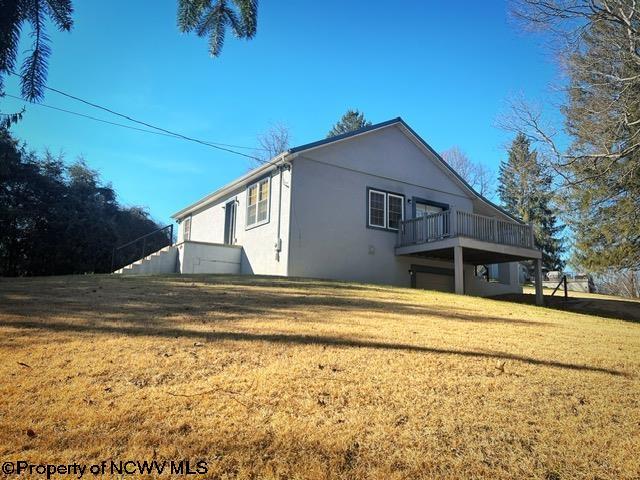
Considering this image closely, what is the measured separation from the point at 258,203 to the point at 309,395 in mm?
13247

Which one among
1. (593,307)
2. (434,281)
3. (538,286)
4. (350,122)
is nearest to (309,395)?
(434,281)

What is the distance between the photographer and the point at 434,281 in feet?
58.0

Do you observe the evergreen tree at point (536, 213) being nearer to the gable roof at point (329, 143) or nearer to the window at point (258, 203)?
the gable roof at point (329, 143)

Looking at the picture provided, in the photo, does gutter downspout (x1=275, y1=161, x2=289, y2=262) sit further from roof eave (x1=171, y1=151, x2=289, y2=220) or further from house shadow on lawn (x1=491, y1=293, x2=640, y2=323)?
house shadow on lawn (x1=491, y1=293, x2=640, y2=323)

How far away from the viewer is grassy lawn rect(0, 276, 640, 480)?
9.87 ft

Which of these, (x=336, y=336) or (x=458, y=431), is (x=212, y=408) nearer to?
(x=458, y=431)

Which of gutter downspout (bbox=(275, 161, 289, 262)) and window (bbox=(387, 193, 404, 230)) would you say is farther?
window (bbox=(387, 193, 404, 230))

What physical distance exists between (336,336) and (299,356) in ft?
3.61

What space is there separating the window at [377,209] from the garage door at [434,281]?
2557 mm

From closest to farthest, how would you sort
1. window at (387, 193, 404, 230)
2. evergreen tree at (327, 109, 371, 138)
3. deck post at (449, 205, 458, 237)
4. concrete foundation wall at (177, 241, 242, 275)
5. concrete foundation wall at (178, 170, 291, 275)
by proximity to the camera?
concrete foundation wall at (178, 170, 291, 275) < deck post at (449, 205, 458, 237) < concrete foundation wall at (177, 241, 242, 275) < window at (387, 193, 404, 230) < evergreen tree at (327, 109, 371, 138)

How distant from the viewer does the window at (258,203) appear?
1606 centimetres

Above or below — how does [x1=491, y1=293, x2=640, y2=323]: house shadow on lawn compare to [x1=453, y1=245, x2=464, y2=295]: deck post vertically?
below

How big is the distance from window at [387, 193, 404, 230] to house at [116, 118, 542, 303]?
4 centimetres

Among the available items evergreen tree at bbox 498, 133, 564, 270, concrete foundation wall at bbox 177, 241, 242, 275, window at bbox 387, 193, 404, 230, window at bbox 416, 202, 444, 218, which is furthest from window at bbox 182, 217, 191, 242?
evergreen tree at bbox 498, 133, 564, 270
